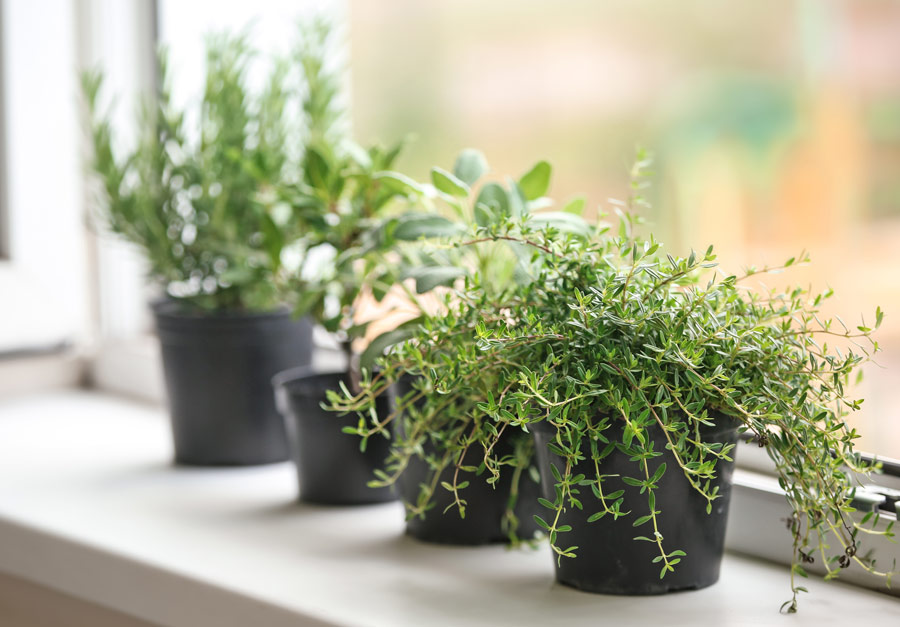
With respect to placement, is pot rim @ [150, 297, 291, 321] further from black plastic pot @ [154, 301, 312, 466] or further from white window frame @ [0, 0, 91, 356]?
white window frame @ [0, 0, 91, 356]

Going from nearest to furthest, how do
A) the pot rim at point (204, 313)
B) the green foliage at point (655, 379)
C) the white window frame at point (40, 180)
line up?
the green foliage at point (655, 379), the pot rim at point (204, 313), the white window frame at point (40, 180)

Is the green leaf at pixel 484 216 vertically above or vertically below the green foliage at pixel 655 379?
above

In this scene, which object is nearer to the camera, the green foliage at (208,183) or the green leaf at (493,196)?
the green leaf at (493,196)

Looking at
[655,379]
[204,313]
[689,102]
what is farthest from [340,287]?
[689,102]

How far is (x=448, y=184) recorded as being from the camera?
0.66m

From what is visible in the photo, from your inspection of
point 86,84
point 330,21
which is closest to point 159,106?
point 86,84

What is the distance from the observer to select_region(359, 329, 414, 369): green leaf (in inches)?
26.9

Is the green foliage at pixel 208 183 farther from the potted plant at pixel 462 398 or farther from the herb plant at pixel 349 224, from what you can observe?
the potted plant at pixel 462 398

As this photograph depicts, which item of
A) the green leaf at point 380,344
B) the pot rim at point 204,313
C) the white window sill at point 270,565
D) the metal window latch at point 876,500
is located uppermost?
the green leaf at point 380,344

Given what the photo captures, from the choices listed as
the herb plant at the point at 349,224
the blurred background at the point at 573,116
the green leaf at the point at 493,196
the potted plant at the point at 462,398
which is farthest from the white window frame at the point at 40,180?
the green leaf at the point at 493,196

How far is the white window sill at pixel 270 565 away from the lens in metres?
0.60

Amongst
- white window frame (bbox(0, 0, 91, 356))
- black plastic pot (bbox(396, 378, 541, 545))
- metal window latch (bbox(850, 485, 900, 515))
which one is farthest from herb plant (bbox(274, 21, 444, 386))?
white window frame (bbox(0, 0, 91, 356))

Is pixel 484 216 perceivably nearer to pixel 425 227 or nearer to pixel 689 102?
pixel 425 227

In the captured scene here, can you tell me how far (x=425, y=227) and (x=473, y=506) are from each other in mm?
205
